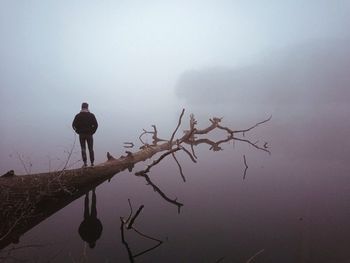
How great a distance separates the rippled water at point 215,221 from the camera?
210 inches

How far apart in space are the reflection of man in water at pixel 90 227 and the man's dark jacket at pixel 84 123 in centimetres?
246

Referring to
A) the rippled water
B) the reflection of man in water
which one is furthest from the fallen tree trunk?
the reflection of man in water

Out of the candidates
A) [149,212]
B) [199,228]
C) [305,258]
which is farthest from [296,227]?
[149,212]

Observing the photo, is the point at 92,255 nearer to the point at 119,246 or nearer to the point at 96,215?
the point at 119,246

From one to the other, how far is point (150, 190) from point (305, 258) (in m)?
5.70

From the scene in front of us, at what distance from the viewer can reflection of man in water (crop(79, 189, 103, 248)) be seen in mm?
5979

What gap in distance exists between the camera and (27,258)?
16.9 ft

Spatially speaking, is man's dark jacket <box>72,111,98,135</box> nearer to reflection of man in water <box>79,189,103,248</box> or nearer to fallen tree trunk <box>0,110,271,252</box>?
fallen tree trunk <box>0,110,271,252</box>

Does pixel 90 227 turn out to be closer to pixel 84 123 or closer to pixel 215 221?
pixel 215 221

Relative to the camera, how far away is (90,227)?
6645mm

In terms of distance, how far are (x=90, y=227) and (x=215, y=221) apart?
2.77 meters

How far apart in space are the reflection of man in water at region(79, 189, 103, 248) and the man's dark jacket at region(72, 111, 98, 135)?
246 cm

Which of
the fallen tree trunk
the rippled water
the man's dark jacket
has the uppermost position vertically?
→ the man's dark jacket

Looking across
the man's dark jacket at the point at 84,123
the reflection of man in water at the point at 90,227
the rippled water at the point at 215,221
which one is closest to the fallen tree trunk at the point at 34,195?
the rippled water at the point at 215,221
